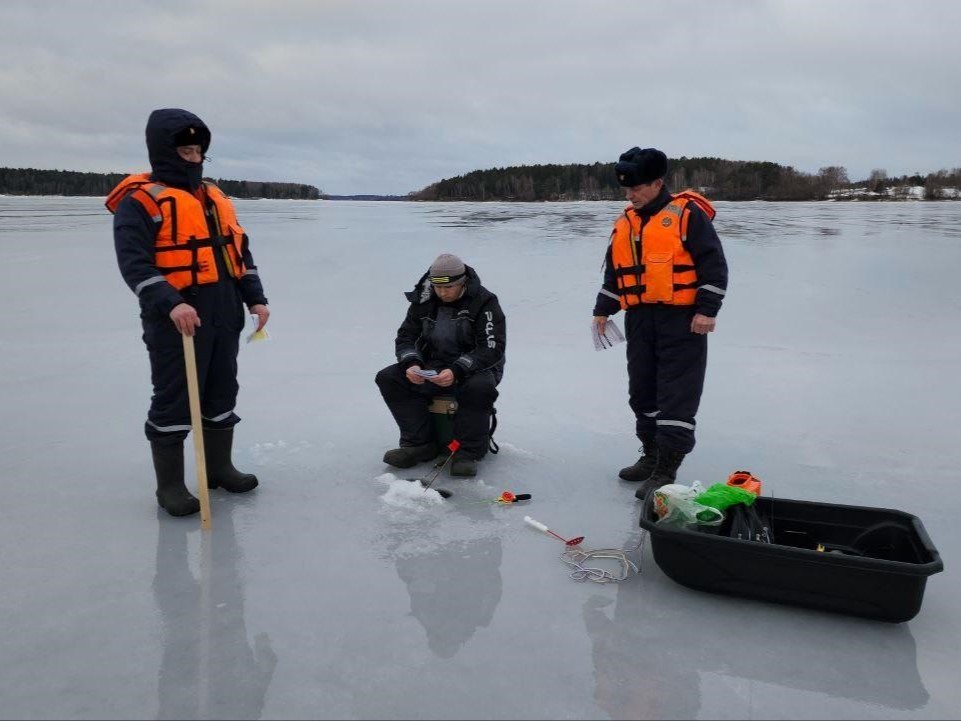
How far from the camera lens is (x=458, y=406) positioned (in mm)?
3465

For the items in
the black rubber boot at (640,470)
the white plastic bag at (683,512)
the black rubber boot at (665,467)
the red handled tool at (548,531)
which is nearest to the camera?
the white plastic bag at (683,512)

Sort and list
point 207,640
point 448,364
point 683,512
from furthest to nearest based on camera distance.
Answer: point 448,364 → point 683,512 → point 207,640

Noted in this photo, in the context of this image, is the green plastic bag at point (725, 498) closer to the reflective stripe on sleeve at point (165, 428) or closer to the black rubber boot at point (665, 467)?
the black rubber boot at point (665, 467)

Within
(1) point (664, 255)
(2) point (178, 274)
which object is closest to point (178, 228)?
(2) point (178, 274)

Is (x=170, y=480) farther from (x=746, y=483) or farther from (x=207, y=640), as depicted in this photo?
(x=746, y=483)

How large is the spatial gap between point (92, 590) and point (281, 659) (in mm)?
780

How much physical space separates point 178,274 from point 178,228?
0.17m

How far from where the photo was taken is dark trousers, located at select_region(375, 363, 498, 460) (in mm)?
3434

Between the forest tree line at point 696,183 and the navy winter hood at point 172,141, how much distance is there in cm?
5480

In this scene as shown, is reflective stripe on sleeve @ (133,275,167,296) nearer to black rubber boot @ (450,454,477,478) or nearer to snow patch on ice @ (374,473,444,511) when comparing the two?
snow patch on ice @ (374,473,444,511)

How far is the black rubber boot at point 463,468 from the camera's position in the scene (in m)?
3.36

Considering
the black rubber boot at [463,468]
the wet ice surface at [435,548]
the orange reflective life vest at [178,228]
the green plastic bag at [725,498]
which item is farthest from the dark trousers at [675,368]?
the orange reflective life vest at [178,228]

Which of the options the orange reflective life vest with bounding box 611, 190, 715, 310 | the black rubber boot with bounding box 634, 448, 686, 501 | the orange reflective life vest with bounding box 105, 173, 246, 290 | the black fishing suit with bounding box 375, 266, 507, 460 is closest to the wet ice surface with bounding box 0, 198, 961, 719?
the black rubber boot with bounding box 634, 448, 686, 501

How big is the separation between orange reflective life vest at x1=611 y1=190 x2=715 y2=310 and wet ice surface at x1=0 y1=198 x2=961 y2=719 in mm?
853
